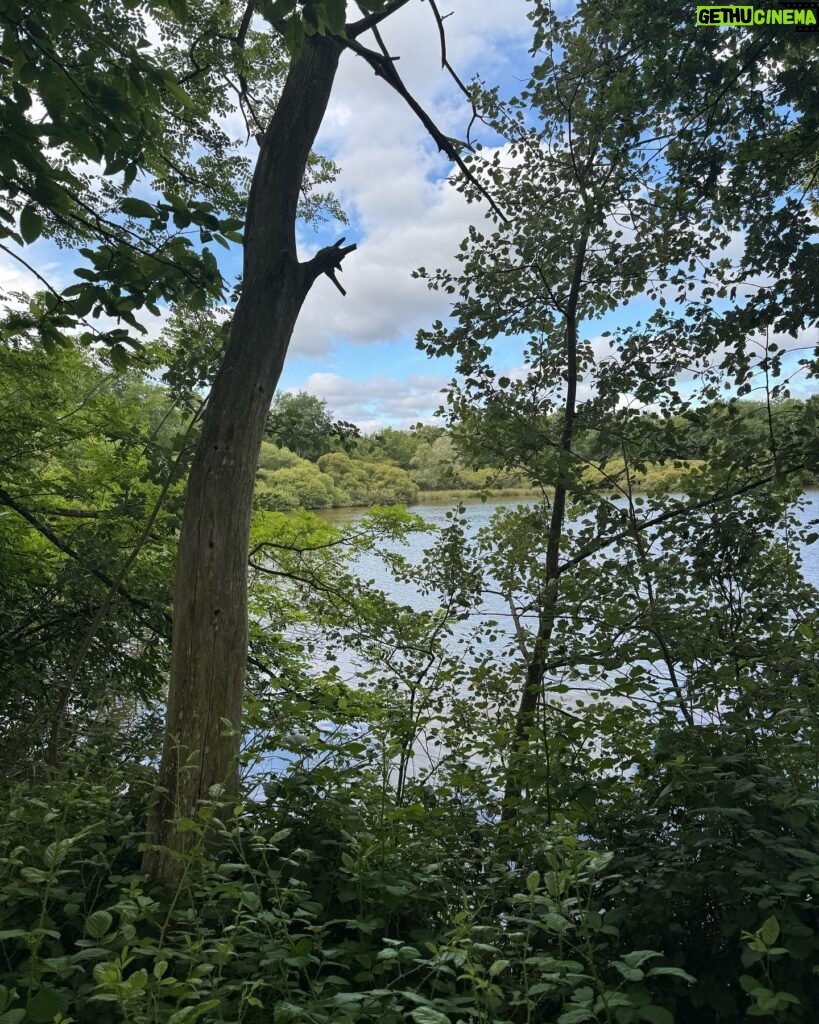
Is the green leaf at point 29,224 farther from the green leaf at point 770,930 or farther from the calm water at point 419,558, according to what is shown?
the calm water at point 419,558

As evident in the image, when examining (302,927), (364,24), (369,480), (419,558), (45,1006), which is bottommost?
(302,927)

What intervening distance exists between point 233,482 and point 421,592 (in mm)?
2418

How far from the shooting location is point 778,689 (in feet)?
7.06

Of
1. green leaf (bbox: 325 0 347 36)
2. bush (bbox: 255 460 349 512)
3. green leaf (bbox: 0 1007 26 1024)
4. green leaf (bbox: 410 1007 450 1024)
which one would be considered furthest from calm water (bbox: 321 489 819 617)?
green leaf (bbox: 0 1007 26 1024)

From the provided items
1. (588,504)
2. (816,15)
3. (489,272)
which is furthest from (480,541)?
(816,15)

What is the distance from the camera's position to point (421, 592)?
4527 mm

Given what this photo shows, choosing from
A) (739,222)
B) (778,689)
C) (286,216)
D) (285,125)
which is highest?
(285,125)

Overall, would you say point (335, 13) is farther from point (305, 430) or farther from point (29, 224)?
point (305, 430)

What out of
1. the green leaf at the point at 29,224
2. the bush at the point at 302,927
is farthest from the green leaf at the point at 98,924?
the green leaf at the point at 29,224

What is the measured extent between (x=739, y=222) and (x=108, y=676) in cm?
460

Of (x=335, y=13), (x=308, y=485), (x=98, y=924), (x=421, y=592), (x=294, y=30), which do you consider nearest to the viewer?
(x=98, y=924)

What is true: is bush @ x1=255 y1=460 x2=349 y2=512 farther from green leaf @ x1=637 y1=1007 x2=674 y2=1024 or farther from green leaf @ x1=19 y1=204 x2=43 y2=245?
green leaf @ x1=637 y1=1007 x2=674 y2=1024

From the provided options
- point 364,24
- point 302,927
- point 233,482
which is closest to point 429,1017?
point 302,927

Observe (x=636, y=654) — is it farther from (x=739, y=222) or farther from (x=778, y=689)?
(x=739, y=222)
